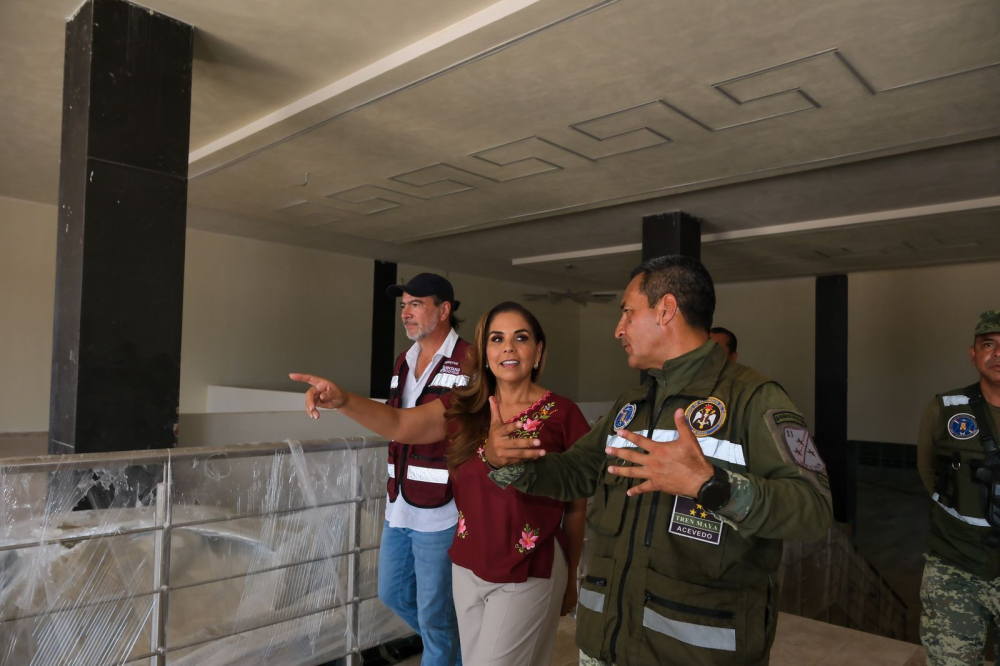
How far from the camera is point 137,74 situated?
3.00m

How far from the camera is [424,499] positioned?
2131 mm

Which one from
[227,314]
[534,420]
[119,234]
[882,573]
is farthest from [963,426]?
[227,314]

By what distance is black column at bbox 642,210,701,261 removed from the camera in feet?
21.5

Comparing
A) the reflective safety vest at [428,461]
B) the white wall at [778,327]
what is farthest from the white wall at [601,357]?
the reflective safety vest at [428,461]

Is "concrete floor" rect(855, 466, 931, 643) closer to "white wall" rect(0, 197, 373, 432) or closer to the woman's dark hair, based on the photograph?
"white wall" rect(0, 197, 373, 432)

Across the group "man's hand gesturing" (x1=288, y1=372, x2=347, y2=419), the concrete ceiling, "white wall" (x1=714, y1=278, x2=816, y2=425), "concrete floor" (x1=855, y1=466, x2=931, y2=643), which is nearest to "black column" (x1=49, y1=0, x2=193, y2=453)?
the concrete ceiling

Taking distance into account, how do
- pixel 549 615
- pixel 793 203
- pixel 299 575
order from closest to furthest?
pixel 549 615 → pixel 299 575 → pixel 793 203

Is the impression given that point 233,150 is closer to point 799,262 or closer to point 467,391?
point 467,391

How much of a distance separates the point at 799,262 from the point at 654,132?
5.99m

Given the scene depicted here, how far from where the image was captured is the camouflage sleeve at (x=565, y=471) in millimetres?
1508

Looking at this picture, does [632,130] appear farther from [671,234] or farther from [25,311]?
[25,311]

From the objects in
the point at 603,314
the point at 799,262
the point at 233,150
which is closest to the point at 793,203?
the point at 799,262

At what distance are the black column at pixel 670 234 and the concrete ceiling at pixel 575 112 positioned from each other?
17 cm

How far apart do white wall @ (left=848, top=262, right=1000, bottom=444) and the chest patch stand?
410 inches
